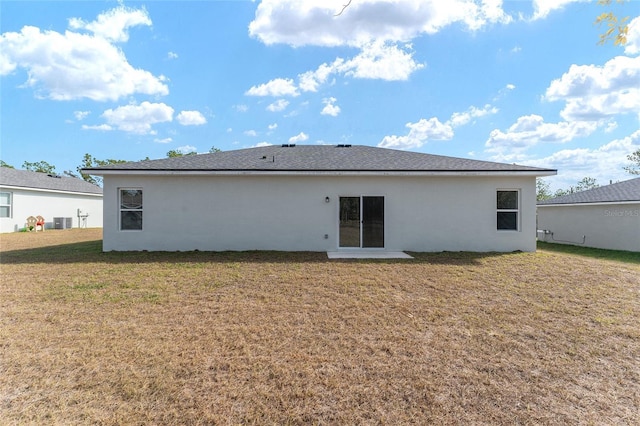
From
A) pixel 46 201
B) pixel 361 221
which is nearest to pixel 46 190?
pixel 46 201

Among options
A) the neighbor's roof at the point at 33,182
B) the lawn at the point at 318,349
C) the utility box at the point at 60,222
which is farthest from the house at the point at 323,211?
the utility box at the point at 60,222

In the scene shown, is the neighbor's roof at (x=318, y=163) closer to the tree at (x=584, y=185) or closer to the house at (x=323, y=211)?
the house at (x=323, y=211)

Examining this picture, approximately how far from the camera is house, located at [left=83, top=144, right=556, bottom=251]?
10.5m

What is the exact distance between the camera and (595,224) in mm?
15055

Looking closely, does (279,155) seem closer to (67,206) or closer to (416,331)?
(416,331)

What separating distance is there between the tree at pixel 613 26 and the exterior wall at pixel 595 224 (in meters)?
14.1

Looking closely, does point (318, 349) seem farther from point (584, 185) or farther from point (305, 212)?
point (584, 185)

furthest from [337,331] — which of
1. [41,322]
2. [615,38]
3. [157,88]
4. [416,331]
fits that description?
[157,88]

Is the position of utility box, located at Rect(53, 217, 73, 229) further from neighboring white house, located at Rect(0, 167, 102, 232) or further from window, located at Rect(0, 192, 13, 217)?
window, located at Rect(0, 192, 13, 217)

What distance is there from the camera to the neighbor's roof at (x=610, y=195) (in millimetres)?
13812

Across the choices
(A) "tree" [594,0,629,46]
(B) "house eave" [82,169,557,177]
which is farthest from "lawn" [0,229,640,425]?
(B) "house eave" [82,169,557,177]

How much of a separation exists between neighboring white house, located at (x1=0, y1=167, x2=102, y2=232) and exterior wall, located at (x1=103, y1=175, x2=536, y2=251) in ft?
47.8

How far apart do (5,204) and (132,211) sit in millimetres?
14507

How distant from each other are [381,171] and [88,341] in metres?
8.78
